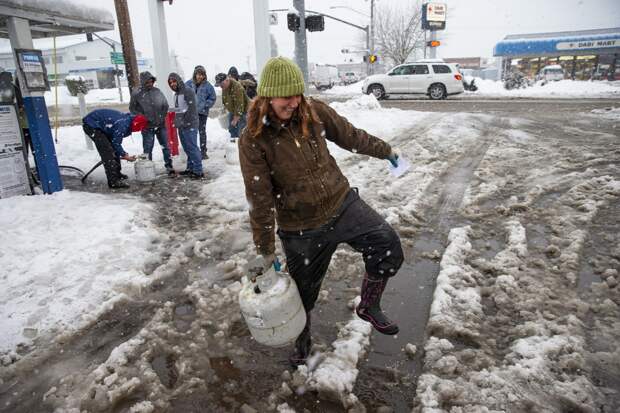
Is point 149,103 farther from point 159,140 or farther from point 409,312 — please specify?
point 409,312

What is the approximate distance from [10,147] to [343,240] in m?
6.09

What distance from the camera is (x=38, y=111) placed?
20.2ft

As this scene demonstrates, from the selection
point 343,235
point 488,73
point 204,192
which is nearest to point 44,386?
point 343,235

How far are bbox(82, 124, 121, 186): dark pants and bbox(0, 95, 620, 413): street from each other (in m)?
1.51

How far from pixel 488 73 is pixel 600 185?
50.0 metres

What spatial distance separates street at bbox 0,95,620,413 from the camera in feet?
7.93

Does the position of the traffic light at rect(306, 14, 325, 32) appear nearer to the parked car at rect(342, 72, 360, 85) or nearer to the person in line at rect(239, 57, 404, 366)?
the person in line at rect(239, 57, 404, 366)

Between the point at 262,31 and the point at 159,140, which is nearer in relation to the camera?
the point at 159,140

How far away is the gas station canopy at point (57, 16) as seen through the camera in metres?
5.54

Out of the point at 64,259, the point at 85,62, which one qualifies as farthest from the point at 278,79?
the point at 85,62

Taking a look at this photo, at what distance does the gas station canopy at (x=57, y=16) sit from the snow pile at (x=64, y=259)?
2627 mm

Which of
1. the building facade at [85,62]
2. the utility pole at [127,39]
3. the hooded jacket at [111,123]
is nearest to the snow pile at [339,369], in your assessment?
the hooded jacket at [111,123]

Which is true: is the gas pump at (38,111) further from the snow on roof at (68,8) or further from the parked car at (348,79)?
the parked car at (348,79)

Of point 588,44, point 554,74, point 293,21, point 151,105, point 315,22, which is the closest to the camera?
point 151,105
